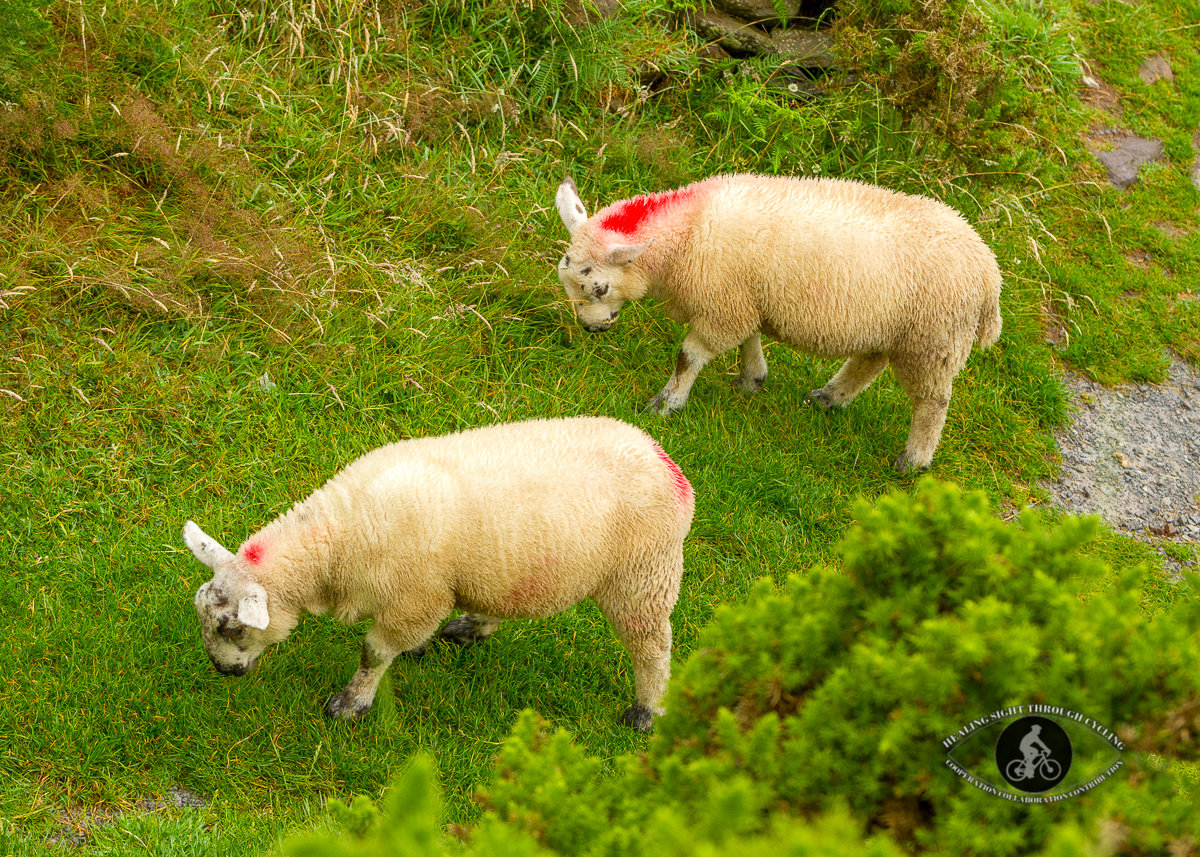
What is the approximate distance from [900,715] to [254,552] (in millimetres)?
2743

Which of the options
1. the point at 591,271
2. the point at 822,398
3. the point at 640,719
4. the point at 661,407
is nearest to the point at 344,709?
the point at 640,719

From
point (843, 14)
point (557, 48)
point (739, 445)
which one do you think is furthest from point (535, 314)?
point (843, 14)

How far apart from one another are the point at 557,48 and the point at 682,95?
108 cm

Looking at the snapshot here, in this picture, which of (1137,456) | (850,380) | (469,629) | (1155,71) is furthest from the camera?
(1155,71)

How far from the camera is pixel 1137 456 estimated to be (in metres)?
6.64

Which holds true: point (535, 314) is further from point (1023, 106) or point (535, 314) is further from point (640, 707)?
point (1023, 106)

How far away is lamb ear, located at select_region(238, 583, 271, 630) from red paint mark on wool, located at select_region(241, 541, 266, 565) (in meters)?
0.19

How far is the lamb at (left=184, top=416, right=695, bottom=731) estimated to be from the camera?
3850 millimetres

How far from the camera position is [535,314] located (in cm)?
623

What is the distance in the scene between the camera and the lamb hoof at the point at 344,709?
4156mm

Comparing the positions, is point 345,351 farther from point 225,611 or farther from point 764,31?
point 764,31

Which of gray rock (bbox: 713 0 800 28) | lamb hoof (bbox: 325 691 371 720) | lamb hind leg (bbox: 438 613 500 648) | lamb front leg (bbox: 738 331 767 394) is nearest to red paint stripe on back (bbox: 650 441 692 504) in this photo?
lamb hind leg (bbox: 438 613 500 648)

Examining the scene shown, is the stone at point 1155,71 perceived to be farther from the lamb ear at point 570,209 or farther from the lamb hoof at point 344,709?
the lamb hoof at point 344,709

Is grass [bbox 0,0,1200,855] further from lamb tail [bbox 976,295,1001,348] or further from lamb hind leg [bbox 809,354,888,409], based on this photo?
lamb tail [bbox 976,295,1001,348]
